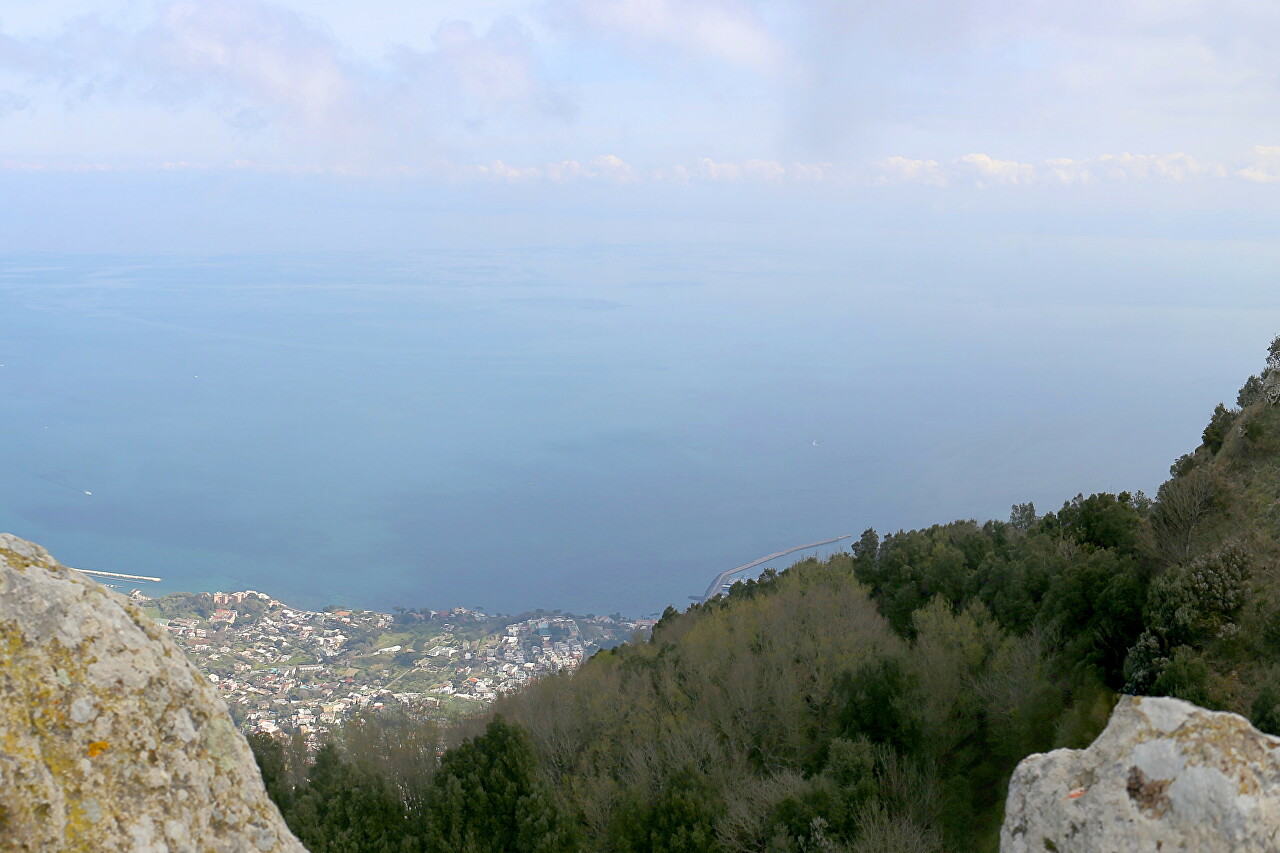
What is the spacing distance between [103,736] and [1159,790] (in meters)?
4.51

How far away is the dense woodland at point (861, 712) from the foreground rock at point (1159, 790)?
6.85 m

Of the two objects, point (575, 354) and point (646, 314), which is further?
point (646, 314)

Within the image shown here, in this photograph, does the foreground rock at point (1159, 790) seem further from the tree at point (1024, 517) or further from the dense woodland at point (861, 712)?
the tree at point (1024, 517)

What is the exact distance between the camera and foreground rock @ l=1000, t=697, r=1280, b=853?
358 cm

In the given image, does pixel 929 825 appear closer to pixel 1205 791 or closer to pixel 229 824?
pixel 1205 791

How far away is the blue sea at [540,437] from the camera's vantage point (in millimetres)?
69750

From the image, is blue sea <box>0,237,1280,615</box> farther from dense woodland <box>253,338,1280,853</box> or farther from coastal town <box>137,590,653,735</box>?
dense woodland <box>253,338,1280,853</box>

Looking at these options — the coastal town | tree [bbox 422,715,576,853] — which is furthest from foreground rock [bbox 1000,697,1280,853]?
the coastal town

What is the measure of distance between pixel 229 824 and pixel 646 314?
176099 millimetres

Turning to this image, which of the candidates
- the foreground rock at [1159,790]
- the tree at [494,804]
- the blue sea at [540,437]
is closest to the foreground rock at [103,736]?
the foreground rock at [1159,790]

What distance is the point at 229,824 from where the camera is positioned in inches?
136

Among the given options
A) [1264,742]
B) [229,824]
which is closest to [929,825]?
[1264,742]

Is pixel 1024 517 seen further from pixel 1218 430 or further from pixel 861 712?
pixel 861 712

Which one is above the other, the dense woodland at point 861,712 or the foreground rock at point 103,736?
the foreground rock at point 103,736
